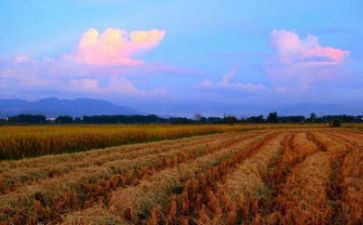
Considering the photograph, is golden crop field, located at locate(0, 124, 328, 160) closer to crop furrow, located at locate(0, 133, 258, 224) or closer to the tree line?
crop furrow, located at locate(0, 133, 258, 224)

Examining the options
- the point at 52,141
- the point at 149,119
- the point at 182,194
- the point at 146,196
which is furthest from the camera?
the point at 149,119

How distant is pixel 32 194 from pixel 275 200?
14.6 ft

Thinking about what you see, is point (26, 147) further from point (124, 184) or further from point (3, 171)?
point (124, 184)

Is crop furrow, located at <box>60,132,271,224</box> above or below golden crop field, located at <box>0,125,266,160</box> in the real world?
below

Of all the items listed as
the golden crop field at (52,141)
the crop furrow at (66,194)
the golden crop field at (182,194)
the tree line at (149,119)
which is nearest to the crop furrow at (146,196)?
the golden crop field at (182,194)

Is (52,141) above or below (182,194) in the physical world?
above

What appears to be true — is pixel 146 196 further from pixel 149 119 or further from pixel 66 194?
pixel 149 119

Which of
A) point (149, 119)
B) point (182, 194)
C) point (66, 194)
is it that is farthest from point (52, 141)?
point (149, 119)

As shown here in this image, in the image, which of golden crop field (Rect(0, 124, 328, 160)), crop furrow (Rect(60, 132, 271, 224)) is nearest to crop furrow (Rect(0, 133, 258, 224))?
crop furrow (Rect(60, 132, 271, 224))

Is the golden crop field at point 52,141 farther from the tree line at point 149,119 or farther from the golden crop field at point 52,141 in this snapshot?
the tree line at point 149,119

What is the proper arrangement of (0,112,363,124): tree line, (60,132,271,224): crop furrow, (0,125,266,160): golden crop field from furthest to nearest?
(0,112,363,124): tree line < (0,125,266,160): golden crop field < (60,132,271,224): crop furrow

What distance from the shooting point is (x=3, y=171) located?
12602 millimetres

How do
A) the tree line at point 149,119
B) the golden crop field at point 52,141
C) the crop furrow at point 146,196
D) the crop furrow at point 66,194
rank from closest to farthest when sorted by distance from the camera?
the crop furrow at point 146,196
the crop furrow at point 66,194
the golden crop field at point 52,141
the tree line at point 149,119

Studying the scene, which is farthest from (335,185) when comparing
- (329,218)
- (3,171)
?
(3,171)
